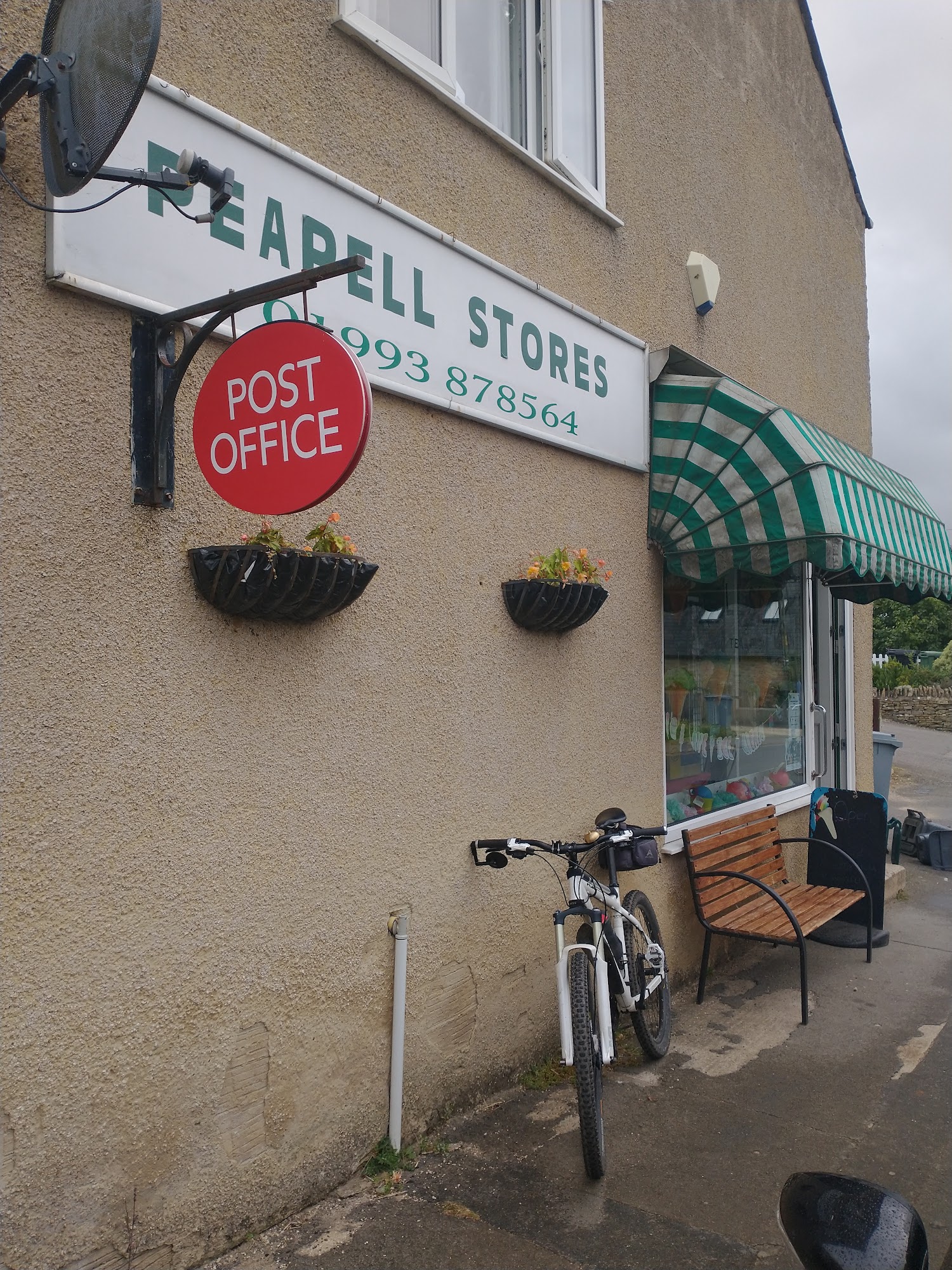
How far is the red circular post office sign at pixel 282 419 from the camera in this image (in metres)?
2.49

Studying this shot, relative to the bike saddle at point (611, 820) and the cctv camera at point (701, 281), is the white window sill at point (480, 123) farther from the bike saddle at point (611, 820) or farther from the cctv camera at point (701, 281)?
the bike saddle at point (611, 820)

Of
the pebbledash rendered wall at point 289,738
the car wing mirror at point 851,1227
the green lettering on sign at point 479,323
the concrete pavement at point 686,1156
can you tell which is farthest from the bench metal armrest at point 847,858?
the car wing mirror at point 851,1227

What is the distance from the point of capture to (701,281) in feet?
18.8

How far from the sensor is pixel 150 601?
9.36ft

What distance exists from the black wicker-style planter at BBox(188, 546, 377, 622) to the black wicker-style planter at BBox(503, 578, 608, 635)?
112 cm

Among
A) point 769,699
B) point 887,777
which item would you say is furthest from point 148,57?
point 887,777

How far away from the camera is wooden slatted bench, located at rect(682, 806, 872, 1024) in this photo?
5035 mm

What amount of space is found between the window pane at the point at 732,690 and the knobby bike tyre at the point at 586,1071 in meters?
2.13

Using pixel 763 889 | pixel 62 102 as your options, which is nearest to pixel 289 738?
pixel 62 102

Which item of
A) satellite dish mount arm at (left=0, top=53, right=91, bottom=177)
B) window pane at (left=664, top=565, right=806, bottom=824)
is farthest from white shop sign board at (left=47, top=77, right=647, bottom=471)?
window pane at (left=664, top=565, right=806, bottom=824)

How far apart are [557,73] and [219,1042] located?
4422 millimetres

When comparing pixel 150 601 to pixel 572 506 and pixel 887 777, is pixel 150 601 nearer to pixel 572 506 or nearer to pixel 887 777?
pixel 572 506

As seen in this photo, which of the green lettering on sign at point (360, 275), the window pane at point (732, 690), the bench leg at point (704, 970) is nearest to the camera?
the green lettering on sign at point (360, 275)

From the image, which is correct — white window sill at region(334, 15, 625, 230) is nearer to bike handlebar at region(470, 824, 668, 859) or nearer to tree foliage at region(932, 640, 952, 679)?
bike handlebar at region(470, 824, 668, 859)
